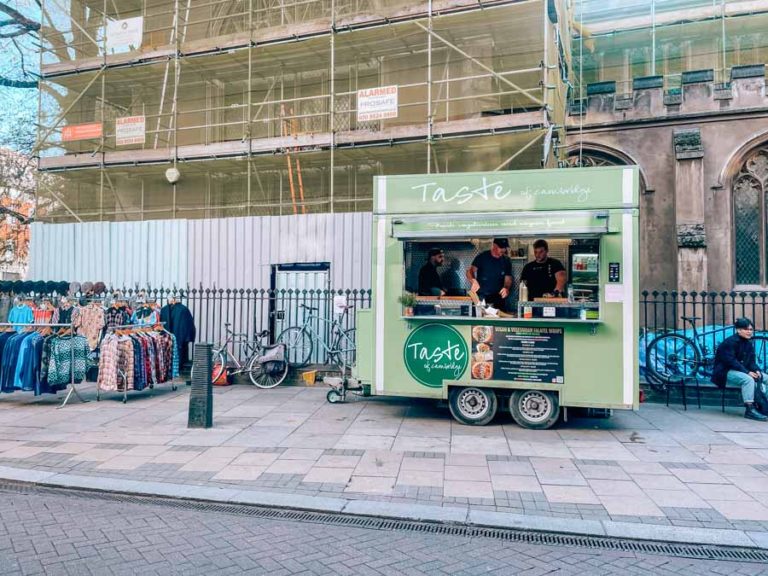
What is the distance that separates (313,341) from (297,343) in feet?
1.20

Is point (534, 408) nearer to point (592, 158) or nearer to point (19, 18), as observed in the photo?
point (592, 158)

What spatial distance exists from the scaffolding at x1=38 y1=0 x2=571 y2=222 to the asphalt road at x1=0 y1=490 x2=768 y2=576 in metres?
10.4

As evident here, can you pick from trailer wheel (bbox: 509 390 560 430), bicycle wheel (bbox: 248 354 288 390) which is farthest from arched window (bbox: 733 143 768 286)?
bicycle wheel (bbox: 248 354 288 390)

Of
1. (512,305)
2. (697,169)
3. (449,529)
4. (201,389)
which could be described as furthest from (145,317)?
(697,169)

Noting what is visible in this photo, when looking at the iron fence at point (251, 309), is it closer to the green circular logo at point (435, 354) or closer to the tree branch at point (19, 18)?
the green circular logo at point (435, 354)

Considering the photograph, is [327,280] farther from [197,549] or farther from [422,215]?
[197,549]

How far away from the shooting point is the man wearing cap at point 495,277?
28.2 ft

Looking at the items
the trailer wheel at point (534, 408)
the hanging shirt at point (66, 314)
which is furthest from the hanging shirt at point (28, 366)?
the trailer wheel at point (534, 408)

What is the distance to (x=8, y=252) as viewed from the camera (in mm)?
29156

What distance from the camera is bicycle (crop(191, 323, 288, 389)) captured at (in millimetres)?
11781

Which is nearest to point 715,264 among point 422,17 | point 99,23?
point 422,17

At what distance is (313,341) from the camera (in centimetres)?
1249

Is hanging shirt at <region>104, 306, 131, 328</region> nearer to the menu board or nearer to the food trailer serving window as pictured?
the food trailer serving window

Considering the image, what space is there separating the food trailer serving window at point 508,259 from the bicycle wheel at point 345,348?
3.50 metres
